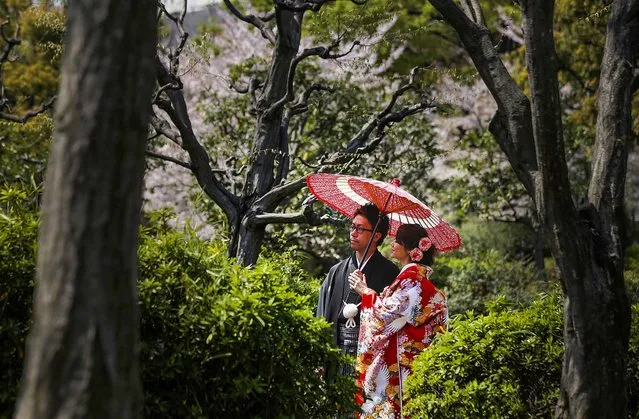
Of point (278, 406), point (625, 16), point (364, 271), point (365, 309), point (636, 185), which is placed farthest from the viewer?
point (636, 185)

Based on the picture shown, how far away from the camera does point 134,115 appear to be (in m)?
2.76

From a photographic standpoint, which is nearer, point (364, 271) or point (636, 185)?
point (364, 271)

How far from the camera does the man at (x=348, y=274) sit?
6797 mm

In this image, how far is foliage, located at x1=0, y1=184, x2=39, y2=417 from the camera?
3959mm

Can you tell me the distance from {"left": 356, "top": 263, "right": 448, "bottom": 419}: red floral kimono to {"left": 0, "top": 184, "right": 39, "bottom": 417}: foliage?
2839mm

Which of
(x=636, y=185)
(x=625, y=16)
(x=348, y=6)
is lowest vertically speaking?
(x=625, y=16)

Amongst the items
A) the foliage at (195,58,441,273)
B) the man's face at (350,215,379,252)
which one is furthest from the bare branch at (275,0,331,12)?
the foliage at (195,58,441,273)

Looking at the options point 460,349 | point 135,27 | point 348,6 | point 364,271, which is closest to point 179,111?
point 364,271

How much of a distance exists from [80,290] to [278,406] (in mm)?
1844

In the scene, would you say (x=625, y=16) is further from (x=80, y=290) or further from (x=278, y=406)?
(x=80, y=290)

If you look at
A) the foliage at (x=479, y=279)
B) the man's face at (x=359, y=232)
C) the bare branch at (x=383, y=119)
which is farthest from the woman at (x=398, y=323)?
the foliage at (x=479, y=279)

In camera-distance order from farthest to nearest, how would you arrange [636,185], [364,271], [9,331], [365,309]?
[636,185] → [364,271] → [365,309] → [9,331]

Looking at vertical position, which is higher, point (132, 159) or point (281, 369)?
point (132, 159)

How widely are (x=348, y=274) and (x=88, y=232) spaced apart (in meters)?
4.33
